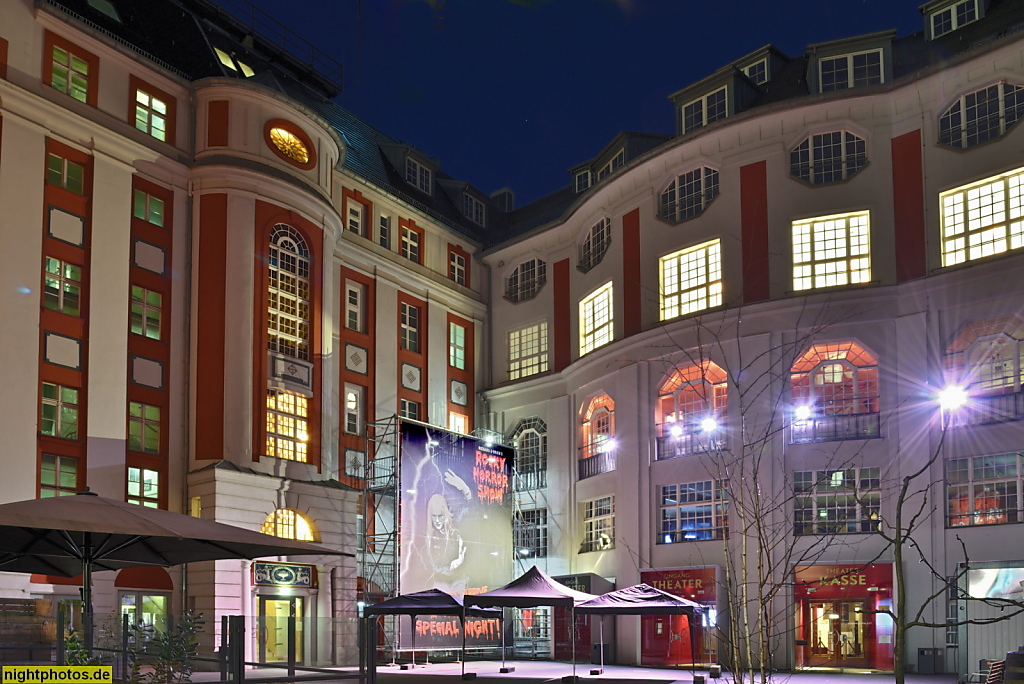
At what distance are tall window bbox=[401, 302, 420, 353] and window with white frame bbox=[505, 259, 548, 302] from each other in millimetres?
5478

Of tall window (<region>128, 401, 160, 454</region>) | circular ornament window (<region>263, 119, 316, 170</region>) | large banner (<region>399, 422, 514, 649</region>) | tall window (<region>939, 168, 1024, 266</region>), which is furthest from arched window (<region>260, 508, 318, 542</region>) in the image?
tall window (<region>939, 168, 1024, 266</region>)

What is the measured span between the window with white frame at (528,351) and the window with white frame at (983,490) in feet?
64.0

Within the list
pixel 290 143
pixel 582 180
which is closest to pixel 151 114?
pixel 290 143

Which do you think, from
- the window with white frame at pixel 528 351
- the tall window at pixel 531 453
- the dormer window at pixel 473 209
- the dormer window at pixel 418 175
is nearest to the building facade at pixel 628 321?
the tall window at pixel 531 453

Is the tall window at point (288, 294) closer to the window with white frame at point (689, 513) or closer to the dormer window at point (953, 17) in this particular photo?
the window with white frame at point (689, 513)

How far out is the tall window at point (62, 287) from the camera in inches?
1272

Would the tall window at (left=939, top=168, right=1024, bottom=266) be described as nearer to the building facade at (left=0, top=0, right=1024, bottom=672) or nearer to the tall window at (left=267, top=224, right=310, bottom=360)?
the building facade at (left=0, top=0, right=1024, bottom=672)

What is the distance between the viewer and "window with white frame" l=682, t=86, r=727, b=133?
134 ft

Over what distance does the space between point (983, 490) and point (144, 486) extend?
2633 cm

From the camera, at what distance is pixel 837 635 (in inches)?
1378

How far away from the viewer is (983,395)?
33.6 m

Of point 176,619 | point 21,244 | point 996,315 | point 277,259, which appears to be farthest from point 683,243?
point 176,619

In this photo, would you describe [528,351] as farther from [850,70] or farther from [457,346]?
[850,70]

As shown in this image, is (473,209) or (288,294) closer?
(288,294)
